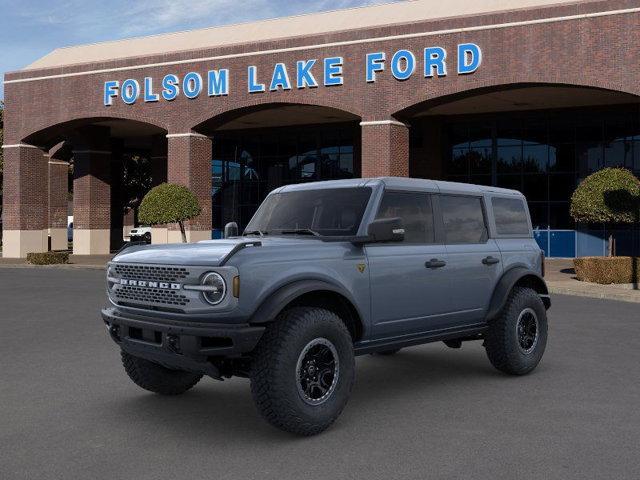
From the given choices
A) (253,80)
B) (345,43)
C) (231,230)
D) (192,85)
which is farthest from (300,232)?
(192,85)

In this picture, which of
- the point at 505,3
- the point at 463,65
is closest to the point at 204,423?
the point at 463,65

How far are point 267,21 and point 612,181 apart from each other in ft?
63.5

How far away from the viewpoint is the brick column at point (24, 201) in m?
36.6

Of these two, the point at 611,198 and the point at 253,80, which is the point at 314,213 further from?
the point at 253,80

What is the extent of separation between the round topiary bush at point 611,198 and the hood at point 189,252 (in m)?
17.7

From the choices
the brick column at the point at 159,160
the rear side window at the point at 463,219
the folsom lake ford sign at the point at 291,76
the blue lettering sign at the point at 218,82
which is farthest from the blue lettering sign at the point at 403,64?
the rear side window at the point at 463,219

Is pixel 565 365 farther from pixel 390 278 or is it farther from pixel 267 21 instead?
pixel 267 21

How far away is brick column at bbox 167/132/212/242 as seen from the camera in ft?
106

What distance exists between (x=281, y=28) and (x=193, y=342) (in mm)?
30018

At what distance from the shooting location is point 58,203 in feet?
138

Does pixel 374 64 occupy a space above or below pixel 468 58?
above

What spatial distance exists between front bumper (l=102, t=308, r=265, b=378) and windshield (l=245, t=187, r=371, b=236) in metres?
1.59

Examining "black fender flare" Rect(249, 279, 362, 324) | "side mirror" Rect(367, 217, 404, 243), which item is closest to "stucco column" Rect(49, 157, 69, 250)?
"side mirror" Rect(367, 217, 404, 243)

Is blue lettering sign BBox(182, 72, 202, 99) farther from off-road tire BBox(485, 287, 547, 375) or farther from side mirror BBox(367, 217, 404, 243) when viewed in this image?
side mirror BBox(367, 217, 404, 243)
